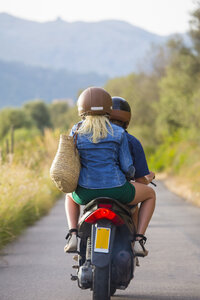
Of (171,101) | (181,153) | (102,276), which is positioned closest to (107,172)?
(102,276)

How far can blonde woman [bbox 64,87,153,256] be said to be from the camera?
4664mm

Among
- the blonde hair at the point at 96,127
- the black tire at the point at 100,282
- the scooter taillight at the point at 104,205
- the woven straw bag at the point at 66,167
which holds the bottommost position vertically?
the black tire at the point at 100,282

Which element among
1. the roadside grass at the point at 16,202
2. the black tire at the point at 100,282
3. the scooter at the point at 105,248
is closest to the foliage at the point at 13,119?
the roadside grass at the point at 16,202

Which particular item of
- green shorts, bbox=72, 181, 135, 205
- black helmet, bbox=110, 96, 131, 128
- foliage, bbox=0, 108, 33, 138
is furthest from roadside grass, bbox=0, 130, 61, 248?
foliage, bbox=0, 108, 33, 138

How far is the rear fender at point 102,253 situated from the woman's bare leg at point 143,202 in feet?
1.41

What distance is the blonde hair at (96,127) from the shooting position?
186 inches

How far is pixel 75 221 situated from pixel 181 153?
109ft

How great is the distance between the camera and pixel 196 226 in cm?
1115

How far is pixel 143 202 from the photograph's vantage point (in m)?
5.09

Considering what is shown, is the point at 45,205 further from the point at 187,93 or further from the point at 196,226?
the point at 187,93

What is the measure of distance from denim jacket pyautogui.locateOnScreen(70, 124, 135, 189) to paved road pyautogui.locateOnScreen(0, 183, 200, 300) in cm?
119

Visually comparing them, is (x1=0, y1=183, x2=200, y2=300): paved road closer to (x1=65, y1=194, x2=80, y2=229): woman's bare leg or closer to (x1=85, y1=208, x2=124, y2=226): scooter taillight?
(x1=65, y1=194, x2=80, y2=229): woman's bare leg

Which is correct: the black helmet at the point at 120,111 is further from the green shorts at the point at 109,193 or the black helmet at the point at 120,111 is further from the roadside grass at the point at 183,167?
the roadside grass at the point at 183,167

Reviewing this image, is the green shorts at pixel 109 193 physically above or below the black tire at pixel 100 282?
above
